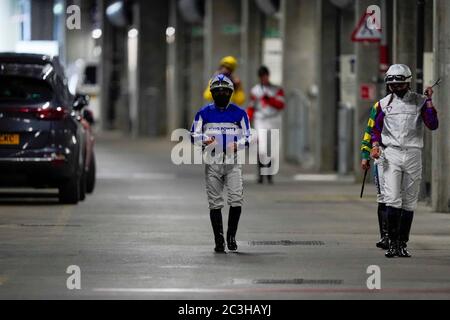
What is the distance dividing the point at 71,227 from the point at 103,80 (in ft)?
148

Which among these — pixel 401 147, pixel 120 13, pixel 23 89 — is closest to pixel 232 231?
pixel 401 147

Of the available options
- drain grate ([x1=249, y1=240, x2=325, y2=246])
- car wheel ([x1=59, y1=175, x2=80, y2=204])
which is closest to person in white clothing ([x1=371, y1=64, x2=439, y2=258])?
drain grate ([x1=249, y1=240, x2=325, y2=246])

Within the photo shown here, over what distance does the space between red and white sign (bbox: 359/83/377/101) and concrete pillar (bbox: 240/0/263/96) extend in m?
13.4

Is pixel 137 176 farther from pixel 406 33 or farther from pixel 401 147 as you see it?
pixel 401 147

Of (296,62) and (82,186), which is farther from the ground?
(296,62)

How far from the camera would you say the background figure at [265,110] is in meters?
26.3

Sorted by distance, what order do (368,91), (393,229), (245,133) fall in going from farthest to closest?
(368,91), (245,133), (393,229)

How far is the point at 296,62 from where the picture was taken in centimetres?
3384

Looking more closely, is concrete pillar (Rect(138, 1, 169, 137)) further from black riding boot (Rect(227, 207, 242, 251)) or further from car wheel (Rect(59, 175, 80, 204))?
black riding boot (Rect(227, 207, 242, 251))

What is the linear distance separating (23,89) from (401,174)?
7426mm

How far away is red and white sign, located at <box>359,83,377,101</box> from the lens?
85.4 feet

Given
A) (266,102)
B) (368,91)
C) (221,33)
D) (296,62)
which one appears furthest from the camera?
(221,33)

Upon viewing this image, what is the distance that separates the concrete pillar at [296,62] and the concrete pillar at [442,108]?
42.4 ft

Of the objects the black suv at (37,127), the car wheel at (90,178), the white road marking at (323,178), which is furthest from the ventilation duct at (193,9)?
the black suv at (37,127)
